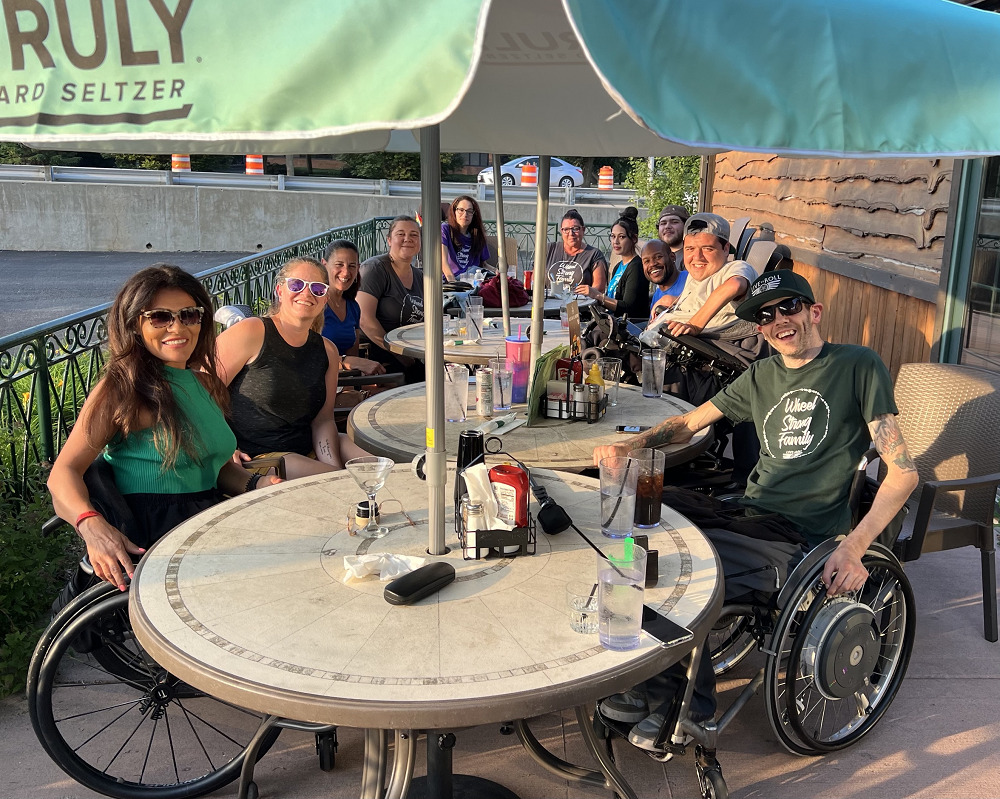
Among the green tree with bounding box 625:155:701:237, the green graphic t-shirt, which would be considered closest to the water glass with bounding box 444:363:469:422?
the green graphic t-shirt

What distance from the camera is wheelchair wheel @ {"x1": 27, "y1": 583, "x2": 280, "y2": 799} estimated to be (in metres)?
2.35

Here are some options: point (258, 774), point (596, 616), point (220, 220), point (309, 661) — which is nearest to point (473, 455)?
point (596, 616)

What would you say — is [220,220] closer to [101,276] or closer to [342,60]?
[101,276]

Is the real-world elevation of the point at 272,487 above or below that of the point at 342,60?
below

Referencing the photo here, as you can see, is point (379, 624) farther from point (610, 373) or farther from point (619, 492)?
point (610, 373)

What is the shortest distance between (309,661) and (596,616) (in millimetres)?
608

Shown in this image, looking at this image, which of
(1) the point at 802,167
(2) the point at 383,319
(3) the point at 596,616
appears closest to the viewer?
(3) the point at 596,616

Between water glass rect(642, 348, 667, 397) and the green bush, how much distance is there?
2503 millimetres

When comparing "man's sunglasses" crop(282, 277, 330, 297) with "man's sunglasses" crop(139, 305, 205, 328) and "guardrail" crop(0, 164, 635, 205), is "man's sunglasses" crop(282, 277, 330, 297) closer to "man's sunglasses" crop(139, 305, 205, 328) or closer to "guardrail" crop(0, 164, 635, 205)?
"man's sunglasses" crop(139, 305, 205, 328)

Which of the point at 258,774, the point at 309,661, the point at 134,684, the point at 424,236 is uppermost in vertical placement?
the point at 424,236

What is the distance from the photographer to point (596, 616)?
1883 mm

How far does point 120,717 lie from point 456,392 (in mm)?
1617

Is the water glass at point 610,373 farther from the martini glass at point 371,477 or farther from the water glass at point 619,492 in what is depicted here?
the martini glass at point 371,477

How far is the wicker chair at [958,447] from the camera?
3.42m
